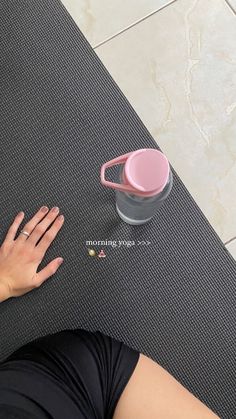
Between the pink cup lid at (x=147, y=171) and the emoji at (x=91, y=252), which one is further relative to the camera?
the emoji at (x=91, y=252)

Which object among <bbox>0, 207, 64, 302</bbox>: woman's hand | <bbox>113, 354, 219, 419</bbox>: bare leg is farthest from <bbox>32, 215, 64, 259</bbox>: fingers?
<bbox>113, 354, 219, 419</bbox>: bare leg

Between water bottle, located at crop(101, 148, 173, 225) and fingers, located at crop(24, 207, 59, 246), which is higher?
water bottle, located at crop(101, 148, 173, 225)

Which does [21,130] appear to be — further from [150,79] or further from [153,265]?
[153,265]

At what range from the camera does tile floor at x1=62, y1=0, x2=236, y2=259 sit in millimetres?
1006

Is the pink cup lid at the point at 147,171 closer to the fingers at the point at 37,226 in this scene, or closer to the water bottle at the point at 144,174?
the water bottle at the point at 144,174

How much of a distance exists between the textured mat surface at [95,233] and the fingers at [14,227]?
2cm

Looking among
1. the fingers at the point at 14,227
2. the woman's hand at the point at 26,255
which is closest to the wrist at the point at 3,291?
the woman's hand at the point at 26,255

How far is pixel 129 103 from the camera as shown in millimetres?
1031

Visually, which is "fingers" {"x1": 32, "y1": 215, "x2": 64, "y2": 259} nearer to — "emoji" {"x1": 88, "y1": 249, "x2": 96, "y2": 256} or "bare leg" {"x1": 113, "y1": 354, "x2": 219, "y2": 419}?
"emoji" {"x1": 88, "y1": 249, "x2": 96, "y2": 256}

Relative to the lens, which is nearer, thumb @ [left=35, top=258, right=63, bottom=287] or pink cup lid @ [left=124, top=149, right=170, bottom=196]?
pink cup lid @ [left=124, top=149, right=170, bottom=196]

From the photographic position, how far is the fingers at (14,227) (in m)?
0.95

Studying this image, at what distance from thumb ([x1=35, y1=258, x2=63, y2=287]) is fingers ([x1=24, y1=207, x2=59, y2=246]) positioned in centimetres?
6

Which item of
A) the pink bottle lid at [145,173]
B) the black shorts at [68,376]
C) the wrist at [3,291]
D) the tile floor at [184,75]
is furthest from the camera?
the tile floor at [184,75]

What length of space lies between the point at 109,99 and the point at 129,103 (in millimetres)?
48
